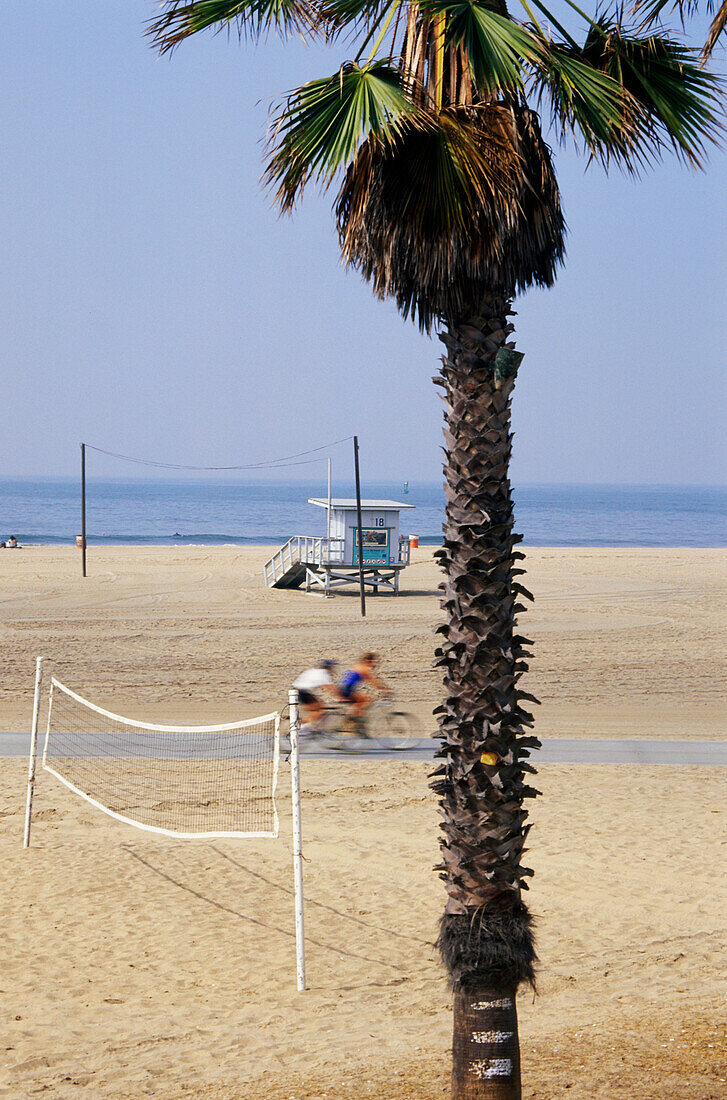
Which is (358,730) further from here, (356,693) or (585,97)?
(585,97)

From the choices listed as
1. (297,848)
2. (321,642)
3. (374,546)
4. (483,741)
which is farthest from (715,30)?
(374,546)

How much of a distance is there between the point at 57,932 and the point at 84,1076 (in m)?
2.18

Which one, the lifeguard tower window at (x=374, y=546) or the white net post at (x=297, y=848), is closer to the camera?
the white net post at (x=297, y=848)

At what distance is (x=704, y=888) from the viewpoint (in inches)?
332

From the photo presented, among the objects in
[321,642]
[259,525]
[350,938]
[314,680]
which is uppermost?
[259,525]

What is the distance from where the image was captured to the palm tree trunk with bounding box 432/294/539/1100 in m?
4.63

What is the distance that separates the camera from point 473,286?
4.74 meters

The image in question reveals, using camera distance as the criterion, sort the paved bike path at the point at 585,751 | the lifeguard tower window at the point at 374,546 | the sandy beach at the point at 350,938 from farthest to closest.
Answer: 1. the lifeguard tower window at the point at 374,546
2. the paved bike path at the point at 585,751
3. the sandy beach at the point at 350,938

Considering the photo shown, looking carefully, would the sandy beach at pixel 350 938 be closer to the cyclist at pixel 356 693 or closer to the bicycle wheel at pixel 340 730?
the bicycle wheel at pixel 340 730

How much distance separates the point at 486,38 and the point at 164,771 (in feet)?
31.4

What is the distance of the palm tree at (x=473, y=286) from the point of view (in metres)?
4.60

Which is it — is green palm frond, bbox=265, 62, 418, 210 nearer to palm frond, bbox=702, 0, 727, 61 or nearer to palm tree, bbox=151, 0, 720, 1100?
palm tree, bbox=151, 0, 720, 1100

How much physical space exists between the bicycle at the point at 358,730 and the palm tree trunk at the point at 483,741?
8915mm

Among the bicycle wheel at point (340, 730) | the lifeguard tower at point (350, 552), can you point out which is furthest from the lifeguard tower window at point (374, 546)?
the bicycle wheel at point (340, 730)
